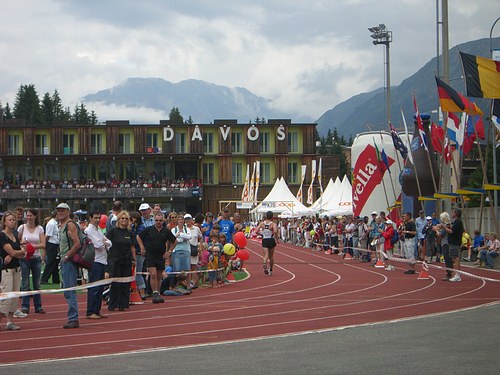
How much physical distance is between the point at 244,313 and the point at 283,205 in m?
44.2

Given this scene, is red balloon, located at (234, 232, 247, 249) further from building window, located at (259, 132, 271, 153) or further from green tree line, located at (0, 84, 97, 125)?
green tree line, located at (0, 84, 97, 125)

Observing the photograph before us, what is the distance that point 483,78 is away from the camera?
2525cm

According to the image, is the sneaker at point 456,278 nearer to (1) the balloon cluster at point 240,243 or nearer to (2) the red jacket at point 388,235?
(1) the balloon cluster at point 240,243

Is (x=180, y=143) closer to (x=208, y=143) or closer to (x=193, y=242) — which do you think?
(x=208, y=143)

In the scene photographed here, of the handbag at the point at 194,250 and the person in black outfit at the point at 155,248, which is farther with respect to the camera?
the handbag at the point at 194,250

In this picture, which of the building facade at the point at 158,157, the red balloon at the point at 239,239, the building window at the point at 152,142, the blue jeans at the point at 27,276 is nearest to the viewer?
the blue jeans at the point at 27,276

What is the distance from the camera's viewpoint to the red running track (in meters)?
12.3

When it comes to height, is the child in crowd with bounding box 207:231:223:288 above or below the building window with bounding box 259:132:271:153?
below

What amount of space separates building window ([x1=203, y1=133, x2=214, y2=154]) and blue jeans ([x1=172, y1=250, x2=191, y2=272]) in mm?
82399

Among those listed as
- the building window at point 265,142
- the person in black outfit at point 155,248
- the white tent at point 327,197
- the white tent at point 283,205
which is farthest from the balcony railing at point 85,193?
the person in black outfit at point 155,248

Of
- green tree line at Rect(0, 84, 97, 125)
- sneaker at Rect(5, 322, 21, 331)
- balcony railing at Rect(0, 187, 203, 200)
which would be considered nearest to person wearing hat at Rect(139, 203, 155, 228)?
sneaker at Rect(5, 322, 21, 331)

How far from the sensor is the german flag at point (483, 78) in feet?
82.4

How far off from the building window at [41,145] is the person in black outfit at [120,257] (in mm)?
87062

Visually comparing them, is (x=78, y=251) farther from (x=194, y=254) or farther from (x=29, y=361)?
(x=194, y=254)
